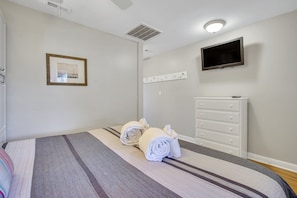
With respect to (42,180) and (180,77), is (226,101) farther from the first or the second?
(42,180)

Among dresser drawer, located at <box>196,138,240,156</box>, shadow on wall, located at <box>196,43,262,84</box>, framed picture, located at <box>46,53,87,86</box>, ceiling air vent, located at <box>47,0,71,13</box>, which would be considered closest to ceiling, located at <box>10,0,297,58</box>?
ceiling air vent, located at <box>47,0,71,13</box>

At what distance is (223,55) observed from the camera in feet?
8.67

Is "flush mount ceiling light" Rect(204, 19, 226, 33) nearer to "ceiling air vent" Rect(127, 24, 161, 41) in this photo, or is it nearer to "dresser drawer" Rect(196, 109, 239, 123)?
"ceiling air vent" Rect(127, 24, 161, 41)

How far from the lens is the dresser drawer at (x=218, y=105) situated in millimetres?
2332

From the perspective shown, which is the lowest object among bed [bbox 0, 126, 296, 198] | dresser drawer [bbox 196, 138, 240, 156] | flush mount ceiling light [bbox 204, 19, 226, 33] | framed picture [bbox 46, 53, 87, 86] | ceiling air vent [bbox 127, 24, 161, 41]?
dresser drawer [bbox 196, 138, 240, 156]

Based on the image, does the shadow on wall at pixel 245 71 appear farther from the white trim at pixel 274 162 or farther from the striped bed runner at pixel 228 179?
the striped bed runner at pixel 228 179

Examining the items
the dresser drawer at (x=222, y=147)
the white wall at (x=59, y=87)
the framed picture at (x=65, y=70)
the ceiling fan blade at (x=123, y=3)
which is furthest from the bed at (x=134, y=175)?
the ceiling fan blade at (x=123, y=3)

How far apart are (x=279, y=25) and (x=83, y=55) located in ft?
10.2

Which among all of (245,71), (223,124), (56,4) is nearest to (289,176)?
(223,124)

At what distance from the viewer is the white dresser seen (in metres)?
2.30

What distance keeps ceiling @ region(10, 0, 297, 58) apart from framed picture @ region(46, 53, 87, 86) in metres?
0.64

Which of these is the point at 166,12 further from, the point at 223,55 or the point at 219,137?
the point at 219,137

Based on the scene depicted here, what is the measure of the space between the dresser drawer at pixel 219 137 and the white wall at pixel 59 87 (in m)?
1.46

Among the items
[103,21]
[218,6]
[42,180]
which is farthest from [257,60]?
[42,180]
